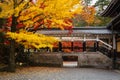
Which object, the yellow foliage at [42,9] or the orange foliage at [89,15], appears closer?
the yellow foliage at [42,9]

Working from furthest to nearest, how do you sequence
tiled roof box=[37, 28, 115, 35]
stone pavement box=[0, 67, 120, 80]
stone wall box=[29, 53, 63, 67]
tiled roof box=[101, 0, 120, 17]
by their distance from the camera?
tiled roof box=[37, 28, 115, 35]
stone wall box=[29, 53, 63, 67]
tiled roof box=[101, 0, 120, 17]
stone pavement box=[0, 67, 120, 80]

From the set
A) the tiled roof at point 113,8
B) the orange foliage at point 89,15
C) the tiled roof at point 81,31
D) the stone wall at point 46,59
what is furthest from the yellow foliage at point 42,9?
the orange foliage at point 89,15

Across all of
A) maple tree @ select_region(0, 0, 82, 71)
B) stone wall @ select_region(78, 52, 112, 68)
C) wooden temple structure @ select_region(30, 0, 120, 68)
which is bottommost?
stone wall @ select_region(78, 52, 112, 68)

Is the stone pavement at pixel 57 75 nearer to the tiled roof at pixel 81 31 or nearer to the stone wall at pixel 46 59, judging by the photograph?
the stone wall at pixel 46 59

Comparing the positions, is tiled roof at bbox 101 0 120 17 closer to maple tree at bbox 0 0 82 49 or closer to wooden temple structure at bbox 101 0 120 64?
wooden temple structure at bbox 101 0 120 64

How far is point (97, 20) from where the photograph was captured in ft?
161

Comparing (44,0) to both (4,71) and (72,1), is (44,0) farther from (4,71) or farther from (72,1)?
(4,71)

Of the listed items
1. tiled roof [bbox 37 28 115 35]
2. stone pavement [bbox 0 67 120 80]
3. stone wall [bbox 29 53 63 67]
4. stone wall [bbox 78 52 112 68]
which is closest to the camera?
stone pavement [bbox 0 67 120 80]

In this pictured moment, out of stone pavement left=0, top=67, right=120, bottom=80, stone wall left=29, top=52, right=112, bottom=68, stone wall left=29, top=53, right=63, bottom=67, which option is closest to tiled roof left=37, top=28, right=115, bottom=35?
stone wall left=29, top=52, right=112, bottom=68

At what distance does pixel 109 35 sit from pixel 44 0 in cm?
1193

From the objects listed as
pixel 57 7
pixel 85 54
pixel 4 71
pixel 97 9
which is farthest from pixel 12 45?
pixel 97 9

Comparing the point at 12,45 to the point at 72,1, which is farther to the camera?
Answer: the point at 12,45

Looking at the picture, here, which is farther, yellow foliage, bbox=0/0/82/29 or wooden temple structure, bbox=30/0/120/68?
wooden temple structure, bbox=30/0/120/68

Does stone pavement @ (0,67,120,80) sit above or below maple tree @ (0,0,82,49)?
below
